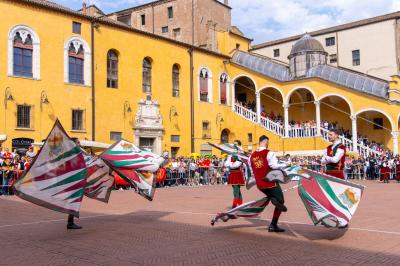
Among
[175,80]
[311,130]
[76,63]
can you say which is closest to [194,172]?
[175,80]

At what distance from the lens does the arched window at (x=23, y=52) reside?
86.3 feet

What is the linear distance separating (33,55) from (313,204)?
2262cm

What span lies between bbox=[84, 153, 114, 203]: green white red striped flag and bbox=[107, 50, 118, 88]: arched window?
801 inches

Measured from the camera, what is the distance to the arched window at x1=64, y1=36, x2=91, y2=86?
28.9m

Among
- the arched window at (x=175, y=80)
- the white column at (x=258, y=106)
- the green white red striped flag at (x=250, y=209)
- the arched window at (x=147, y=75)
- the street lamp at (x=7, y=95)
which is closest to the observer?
the green white red striped flag at (x=250, y=209)

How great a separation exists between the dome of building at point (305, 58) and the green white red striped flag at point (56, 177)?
31.3 meters

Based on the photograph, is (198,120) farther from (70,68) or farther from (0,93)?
(0,93)

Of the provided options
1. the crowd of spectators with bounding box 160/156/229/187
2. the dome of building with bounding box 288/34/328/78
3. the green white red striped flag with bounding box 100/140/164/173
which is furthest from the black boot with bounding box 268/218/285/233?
the dome of building with bounding box 288/34/328/78

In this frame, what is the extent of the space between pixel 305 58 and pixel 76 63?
63.8 feet

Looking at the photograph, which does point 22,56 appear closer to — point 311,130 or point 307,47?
point 311,130

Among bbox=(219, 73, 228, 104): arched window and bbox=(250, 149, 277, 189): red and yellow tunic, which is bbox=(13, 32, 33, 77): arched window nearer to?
bbox=(219, 73, 228, 104): arched window

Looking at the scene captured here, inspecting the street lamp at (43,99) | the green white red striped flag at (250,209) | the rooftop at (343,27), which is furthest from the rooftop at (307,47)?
the green white red striped flag at (250,209)

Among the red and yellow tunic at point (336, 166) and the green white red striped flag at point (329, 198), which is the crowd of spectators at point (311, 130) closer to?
the red and yellow tunic at point (336, 166)

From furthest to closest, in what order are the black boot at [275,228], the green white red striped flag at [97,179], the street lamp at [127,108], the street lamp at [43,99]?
the street lamp at [127,108]
the street lamp at [43,99]
the green white red striped flag at [97,179]
the black boot at [275,228]
